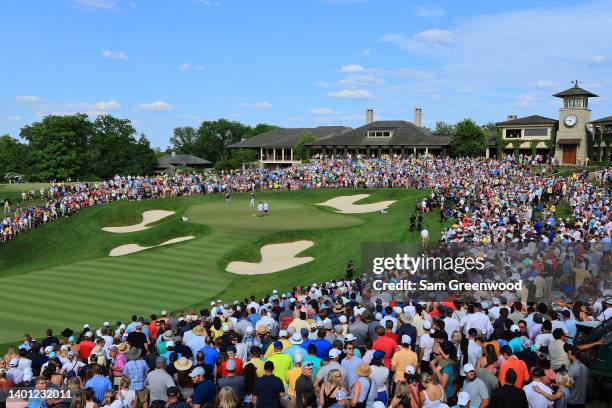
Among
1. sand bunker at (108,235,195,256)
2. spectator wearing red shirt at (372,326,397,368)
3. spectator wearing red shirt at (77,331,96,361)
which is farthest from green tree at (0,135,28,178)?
spectator wearing red shirt at (372,326,397,368)

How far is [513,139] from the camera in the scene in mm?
75562

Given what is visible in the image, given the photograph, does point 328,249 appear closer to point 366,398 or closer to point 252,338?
point 252,338

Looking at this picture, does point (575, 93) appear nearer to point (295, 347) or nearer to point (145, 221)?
point (145, 221)

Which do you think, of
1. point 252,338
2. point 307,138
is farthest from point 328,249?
point 307,138

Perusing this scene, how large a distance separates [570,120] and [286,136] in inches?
2228

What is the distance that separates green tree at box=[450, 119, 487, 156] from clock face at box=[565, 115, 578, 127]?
40.9ft

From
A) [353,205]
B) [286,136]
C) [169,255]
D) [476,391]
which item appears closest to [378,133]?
[286,136]

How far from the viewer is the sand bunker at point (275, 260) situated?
3347 cm

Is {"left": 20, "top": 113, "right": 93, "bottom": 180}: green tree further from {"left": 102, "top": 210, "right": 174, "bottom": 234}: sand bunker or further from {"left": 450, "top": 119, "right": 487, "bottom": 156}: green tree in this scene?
{"left": 450, "top": 119, "right": 487, "bottom": 156}: green tree

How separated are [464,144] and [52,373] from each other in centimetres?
7481

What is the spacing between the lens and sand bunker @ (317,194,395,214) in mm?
48812

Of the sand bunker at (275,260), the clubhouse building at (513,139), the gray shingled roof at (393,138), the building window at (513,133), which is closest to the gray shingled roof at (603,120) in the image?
the clubhouse building at (513,139)

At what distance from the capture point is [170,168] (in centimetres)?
12738

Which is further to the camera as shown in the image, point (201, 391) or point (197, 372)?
point (197, 372)
